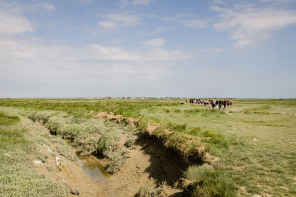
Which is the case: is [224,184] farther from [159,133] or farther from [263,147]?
[159,133]

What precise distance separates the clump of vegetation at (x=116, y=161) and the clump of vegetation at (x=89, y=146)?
4.49 metres

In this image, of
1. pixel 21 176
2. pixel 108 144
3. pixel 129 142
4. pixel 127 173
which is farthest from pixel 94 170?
pixel 21 176

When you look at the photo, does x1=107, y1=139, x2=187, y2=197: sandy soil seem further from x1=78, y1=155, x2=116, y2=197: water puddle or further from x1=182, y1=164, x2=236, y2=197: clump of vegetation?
x1=182, y1=164, x2=236, y2=197: clump of vegetation

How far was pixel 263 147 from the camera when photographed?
Answer: 11.5m

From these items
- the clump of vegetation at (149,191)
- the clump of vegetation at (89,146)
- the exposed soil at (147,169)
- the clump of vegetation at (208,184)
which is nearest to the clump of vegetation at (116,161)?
the exposed soil at (147,169)

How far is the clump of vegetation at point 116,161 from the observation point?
54.3 feet

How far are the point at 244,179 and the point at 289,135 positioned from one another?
9201 millimetres

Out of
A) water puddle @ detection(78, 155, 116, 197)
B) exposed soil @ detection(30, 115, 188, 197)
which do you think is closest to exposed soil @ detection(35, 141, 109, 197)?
exposed soil @ detection(30, 115, 188, 197)

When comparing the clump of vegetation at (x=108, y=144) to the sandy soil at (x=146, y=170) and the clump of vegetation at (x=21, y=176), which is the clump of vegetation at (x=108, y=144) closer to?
the sandy soil at (x=146, y=170)

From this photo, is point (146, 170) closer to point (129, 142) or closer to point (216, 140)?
point (129, 142)

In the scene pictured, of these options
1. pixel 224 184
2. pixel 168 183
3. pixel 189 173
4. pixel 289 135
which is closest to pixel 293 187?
pixel 224 184

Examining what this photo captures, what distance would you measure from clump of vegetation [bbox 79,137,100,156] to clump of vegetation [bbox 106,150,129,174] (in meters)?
4.49

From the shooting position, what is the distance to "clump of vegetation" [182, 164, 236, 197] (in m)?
7.00

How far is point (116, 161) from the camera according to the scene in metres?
17.2
